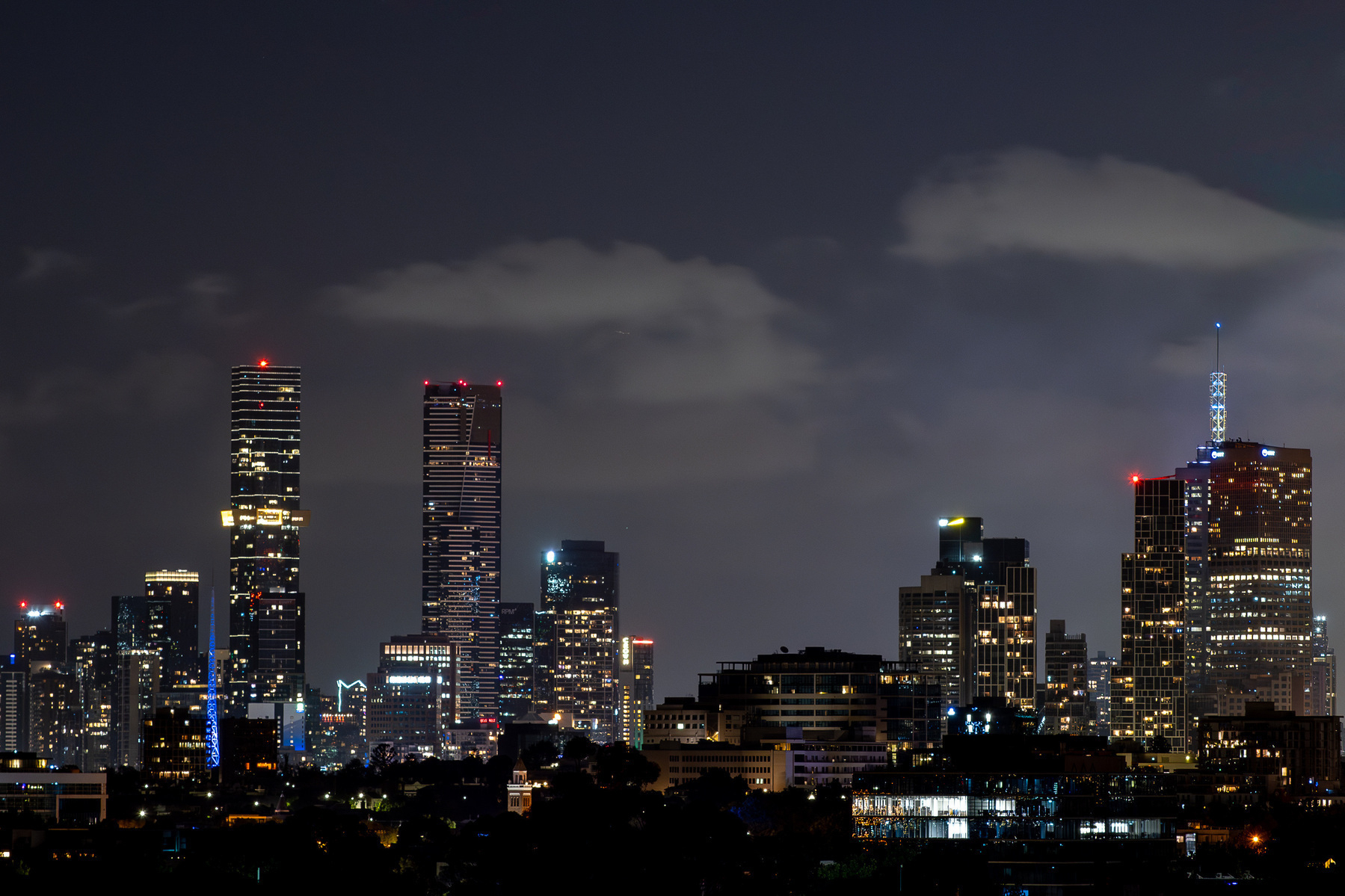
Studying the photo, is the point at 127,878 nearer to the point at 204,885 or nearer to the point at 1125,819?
the point at 204,885

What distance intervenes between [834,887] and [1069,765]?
92.0 ft

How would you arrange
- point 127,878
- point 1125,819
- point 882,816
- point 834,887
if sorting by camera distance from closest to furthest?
point 127,878 < point 834,887 < point 1125,819 < point 882,816

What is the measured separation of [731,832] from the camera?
160125 millimetres

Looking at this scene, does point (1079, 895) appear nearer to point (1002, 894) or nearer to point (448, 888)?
point (1002, 894)

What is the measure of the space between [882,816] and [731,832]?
76.1ft

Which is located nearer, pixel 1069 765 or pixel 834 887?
pixel 834 887

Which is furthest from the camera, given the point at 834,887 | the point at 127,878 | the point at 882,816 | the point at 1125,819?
the point at 882,816

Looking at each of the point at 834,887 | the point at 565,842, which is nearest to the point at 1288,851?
the point at 834,887

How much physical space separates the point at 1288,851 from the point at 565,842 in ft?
230

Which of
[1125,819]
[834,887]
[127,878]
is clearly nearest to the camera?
[127,878]

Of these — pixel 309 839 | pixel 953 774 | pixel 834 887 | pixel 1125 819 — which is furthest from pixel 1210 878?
pixel 309 839

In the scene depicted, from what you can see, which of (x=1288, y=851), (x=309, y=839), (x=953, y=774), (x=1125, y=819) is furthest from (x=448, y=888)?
(x=1288, y=851)

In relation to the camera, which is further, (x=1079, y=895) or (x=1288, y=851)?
(x=1288, y=851)

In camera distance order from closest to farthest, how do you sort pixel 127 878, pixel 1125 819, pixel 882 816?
pixel 127 878
pixel 1125 819
pixel 882 816
